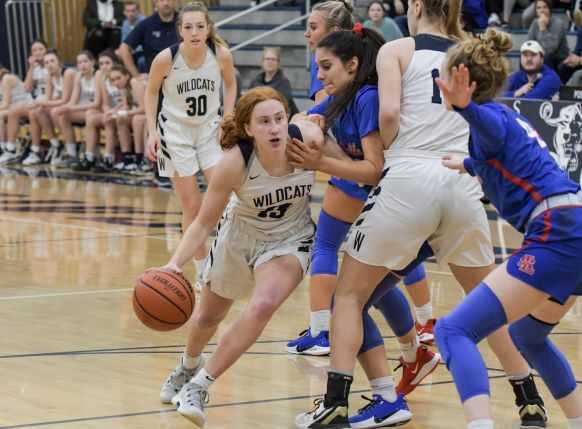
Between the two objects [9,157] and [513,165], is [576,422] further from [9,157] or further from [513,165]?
[9,157]

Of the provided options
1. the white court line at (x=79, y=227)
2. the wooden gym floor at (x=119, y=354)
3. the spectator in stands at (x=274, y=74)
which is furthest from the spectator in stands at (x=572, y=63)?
the white court line at (x=79, y=227)

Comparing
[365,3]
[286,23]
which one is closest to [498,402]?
[365,3]

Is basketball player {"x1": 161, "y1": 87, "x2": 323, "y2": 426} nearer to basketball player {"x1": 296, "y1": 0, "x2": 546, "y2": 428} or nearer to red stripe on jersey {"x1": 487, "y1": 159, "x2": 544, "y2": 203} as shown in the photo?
basketball player {"x1": 296, "y1": 0, "x2": 546, "y2": 428}

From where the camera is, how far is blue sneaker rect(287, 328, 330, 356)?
6188mm

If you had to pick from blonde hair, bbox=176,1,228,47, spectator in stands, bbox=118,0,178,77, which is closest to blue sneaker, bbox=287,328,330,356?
blonde hair, bbox=176,1,228,47

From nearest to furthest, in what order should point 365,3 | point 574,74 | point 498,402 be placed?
point 498,402 → point 574,74 → point 365,3

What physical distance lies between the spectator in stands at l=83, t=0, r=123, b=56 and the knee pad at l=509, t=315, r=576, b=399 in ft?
51.2

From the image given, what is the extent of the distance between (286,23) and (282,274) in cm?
1295

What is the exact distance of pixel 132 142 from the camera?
1658cm

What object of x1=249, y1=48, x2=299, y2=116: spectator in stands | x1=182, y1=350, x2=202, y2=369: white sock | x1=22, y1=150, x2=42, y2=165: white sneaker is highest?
x1=182, y1=350, x2=202, y2=369: white sock

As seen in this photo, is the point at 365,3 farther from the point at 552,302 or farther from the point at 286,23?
the point at 552,302

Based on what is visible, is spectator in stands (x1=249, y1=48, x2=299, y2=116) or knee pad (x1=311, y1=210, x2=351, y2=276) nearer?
knee pad (x1=311, y1=210, x2=351, y2=276)

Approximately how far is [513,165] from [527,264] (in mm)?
345

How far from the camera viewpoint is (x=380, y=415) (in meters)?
4.89
